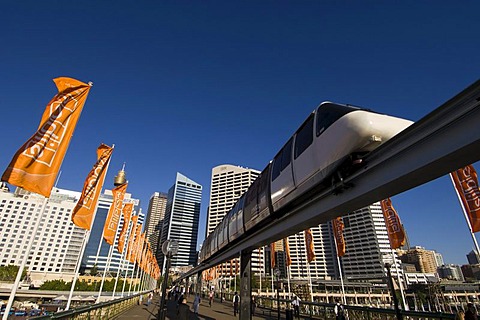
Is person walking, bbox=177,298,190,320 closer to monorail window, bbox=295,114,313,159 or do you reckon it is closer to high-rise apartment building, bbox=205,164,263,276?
monorail window, bbox=295,114,313,159

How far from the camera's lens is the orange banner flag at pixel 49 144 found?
6.57 metres

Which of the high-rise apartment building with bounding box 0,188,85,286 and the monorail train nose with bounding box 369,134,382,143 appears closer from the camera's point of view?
the monorail train nose with bounding box 369,134,382,143

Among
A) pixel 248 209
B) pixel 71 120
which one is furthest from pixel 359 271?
pixel 71 120

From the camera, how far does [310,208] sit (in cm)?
A: 778

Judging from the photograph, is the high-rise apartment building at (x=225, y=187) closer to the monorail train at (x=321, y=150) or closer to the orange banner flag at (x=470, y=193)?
the orange banner flag at (x=470, y=193)

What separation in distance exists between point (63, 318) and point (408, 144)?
8.70 meters

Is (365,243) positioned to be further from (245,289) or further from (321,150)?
(321,150)

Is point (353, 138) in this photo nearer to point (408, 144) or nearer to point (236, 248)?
point (408, 144)

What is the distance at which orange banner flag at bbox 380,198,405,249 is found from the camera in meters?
16.3

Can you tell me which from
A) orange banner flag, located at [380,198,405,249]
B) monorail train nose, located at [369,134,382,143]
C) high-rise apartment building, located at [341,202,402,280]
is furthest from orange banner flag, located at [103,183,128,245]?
high-rise apartment building, located at [341,202,402,280]

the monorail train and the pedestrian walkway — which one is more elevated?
the monorail train

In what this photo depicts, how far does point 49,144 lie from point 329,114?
810cm

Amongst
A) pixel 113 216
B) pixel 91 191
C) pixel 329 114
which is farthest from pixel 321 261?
pixel 329 114

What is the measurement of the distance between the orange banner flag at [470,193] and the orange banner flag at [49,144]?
17.5 m
